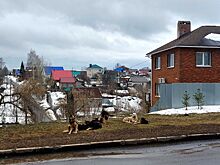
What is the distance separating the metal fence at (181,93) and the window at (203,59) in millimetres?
2273

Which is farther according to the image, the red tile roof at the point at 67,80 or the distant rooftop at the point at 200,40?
the red tile roof at the point at 67,80

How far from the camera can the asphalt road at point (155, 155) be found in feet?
29.7

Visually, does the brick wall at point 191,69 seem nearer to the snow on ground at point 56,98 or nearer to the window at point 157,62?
→ the window at point 157,62

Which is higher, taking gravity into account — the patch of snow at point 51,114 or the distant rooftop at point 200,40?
the distant rooftop at point 200,40

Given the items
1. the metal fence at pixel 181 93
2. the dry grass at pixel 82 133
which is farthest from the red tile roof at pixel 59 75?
the dry grass at pixel 82 133

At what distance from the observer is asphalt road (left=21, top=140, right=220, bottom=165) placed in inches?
356

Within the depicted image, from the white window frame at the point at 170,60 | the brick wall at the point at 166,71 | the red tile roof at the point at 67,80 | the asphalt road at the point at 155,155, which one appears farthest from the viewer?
the red tile roof at the point at 67,80

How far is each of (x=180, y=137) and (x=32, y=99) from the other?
18171mm

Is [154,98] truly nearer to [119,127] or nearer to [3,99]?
[3,99]

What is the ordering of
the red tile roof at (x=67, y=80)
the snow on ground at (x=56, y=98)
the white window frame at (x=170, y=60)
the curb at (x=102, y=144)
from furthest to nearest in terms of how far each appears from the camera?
the red tile roof at (x=67, y=80)
the snow on ground at (x=56, y=98)
the white window frame at (x=170, y=60)
the curb at (x=102, y=144)

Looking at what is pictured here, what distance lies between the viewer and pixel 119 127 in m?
15.3

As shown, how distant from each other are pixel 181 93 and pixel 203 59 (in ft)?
14.4

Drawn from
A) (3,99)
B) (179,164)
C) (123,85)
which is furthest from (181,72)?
(123,85)

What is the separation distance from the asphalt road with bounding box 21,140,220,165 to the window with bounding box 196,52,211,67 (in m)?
20.5
